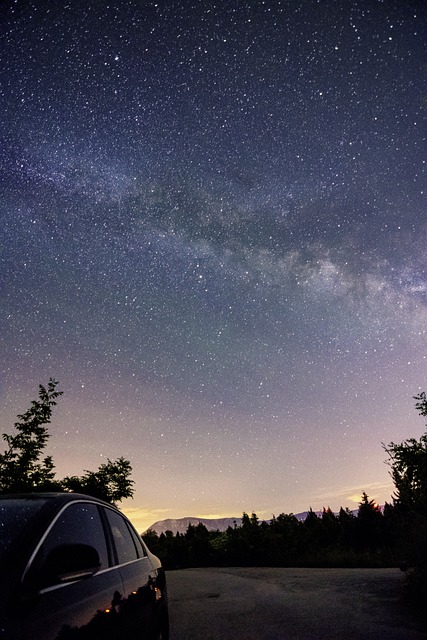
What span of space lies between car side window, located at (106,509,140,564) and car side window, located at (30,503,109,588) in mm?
297

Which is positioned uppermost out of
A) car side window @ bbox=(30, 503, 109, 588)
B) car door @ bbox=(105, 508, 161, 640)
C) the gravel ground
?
car side window @ bbox=(30, 503, 109, 588)

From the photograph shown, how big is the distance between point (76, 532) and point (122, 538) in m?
1.06

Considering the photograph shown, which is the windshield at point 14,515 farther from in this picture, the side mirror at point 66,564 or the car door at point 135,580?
the car door at point 135,580

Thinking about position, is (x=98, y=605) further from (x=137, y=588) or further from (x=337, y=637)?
(x=337, y=637)

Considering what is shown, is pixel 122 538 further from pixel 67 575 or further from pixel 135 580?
pixel 67 575

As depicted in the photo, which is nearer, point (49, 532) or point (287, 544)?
point (49, 532)

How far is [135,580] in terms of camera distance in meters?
3.28

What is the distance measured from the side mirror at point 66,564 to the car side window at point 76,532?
0.03 meters

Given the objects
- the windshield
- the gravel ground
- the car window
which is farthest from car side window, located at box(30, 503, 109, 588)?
the gravel ground

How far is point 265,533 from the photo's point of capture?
16.9m

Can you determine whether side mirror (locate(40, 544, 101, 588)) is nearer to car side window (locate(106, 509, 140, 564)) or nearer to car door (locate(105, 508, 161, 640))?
car door (locate(105, 508, 161, 640))

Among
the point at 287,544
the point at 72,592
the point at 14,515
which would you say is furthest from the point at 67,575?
the point at 287,544

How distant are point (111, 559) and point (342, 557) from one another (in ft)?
42.2

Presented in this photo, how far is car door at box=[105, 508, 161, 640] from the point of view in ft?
9.82
